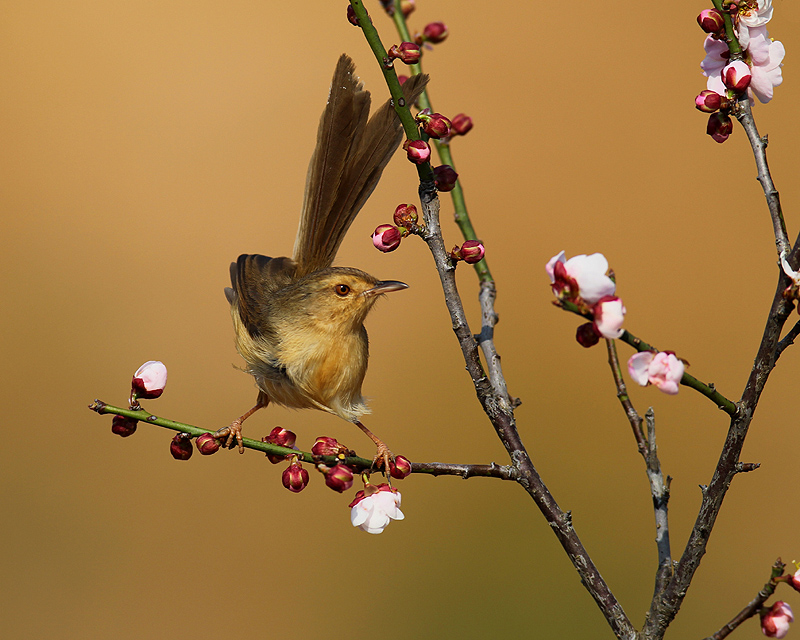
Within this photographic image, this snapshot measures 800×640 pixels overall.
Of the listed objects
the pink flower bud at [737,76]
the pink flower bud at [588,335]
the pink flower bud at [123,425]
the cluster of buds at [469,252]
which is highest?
the pink flower bud at [737,76]

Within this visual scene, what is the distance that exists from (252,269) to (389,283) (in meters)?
0.67

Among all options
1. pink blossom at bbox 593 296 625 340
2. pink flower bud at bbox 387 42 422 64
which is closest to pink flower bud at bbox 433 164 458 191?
pink flower bud at bbox 387 42 422 64

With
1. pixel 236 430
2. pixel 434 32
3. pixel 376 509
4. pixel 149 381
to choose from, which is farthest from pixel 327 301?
pixel 376 509

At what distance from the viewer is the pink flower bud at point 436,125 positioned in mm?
1255

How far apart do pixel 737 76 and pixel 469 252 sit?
523 millimetres

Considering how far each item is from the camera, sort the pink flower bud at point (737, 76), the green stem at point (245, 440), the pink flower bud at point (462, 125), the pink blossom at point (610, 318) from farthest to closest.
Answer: the pink flower bud at point (462, 125), the green stem at point (245, 440), the pink flower bud at point (737, 76), the pink blossom at point (610, 318)

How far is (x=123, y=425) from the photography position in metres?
1.30

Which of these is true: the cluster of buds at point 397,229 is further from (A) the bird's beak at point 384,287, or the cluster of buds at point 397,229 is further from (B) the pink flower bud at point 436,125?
(A) the bird's beak at point 384,287

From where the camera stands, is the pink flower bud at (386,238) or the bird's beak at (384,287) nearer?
the pink flower bud at (386,238)

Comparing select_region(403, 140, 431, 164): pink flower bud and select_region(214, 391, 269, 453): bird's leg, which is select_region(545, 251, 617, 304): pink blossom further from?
select_region(214, 391, 269, 453): bird's leg

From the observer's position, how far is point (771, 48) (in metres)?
1.17

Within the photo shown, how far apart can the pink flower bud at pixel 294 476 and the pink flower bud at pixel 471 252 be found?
0.49 metres

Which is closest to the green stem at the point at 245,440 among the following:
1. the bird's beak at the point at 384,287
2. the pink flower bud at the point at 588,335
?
the pink flower bud at the point at 588,335

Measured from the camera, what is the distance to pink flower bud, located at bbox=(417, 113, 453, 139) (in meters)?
1.25
